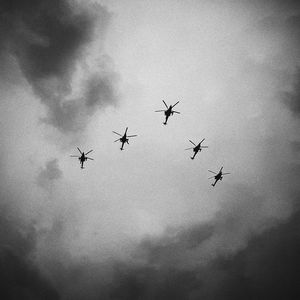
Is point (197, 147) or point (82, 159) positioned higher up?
point (82, 159)

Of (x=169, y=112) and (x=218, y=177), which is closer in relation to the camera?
(x=169, y=112)

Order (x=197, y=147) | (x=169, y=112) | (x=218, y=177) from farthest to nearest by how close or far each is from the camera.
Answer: (x=218, y=177), (x=197, y=147), (x=169, y=112)

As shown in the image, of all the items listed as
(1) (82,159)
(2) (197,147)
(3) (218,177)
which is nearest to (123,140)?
(1) (82,159)

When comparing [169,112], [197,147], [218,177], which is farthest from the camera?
[218,177]

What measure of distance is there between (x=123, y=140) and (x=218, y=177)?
85.5 ft

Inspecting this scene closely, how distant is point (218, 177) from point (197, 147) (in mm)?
11460

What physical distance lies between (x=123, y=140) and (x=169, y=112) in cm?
1243

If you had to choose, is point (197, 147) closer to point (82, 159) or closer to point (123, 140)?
point (123, 140)

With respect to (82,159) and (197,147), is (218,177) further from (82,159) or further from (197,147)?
(82,159)

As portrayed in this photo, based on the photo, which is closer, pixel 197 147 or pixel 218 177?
pixel 197 147

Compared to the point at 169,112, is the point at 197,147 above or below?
below

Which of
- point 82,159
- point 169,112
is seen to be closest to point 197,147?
point 169,112

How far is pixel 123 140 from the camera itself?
198 feet

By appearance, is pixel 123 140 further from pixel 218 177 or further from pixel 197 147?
pixel 218 177
